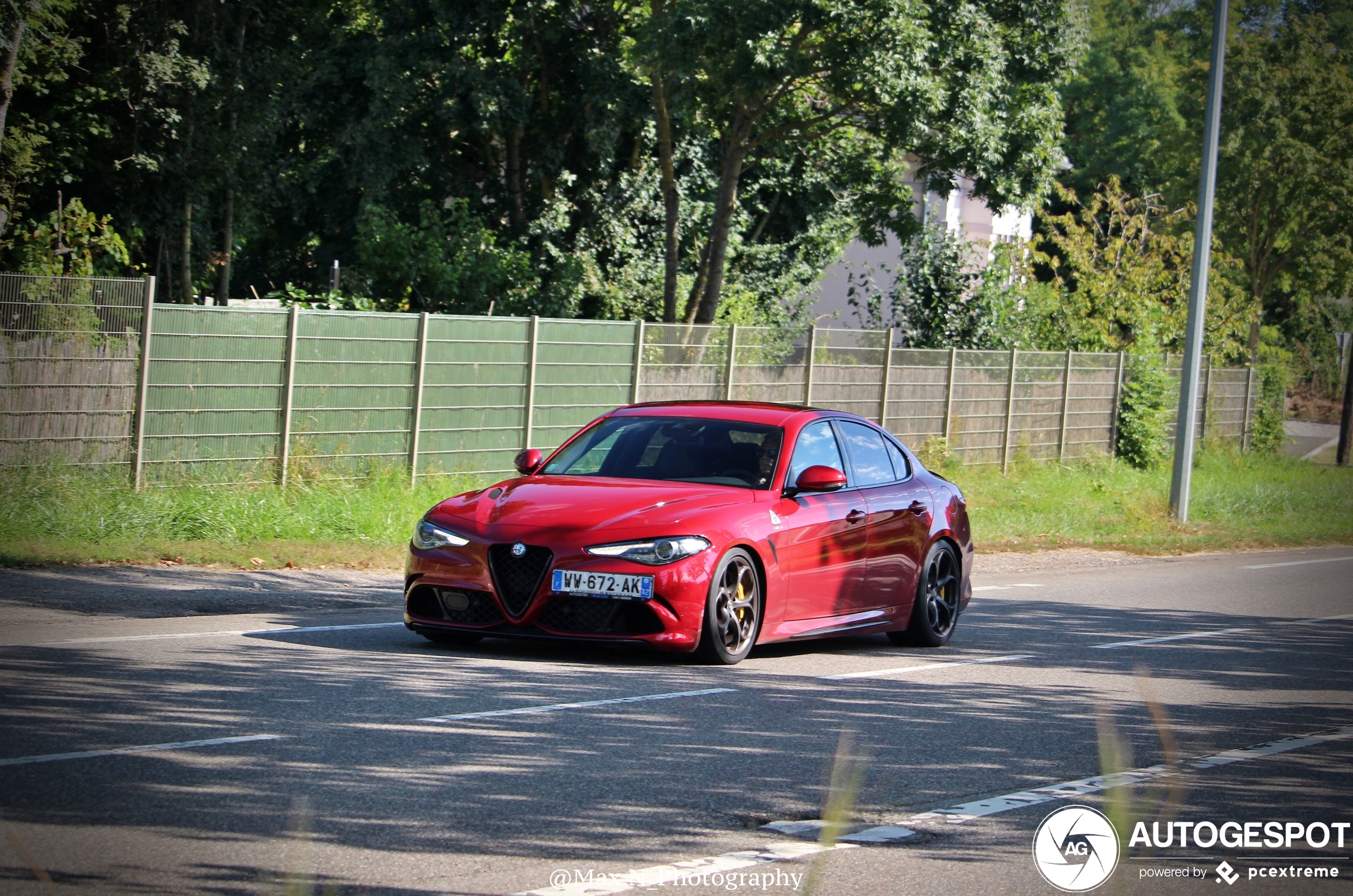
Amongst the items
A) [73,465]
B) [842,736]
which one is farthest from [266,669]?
[73,465]

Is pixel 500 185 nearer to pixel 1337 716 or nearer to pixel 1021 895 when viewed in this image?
pixel 1337 716

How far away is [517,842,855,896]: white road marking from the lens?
4.75 metres

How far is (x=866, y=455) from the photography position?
1088cm

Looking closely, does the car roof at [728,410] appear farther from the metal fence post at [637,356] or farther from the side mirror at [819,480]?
the metal fence post at [637,356]

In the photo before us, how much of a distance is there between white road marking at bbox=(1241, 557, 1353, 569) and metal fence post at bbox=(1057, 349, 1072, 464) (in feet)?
29.5

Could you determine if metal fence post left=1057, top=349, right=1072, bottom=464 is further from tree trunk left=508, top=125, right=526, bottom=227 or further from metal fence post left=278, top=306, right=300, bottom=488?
metal fence post left=278, top=306, right=300, bottom=488

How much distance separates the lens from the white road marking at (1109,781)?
609 centimetres

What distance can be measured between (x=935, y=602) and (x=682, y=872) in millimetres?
6262

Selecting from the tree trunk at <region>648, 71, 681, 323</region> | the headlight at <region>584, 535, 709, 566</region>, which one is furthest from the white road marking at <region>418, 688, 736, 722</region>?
the tree trunk at <region>648, 71, 681, 323</region>

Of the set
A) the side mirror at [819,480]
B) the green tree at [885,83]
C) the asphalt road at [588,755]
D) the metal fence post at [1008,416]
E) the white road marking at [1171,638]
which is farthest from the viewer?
the metal fence post at [1008,416]

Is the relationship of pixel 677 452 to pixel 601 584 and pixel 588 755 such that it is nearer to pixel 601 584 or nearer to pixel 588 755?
pixel 601 584

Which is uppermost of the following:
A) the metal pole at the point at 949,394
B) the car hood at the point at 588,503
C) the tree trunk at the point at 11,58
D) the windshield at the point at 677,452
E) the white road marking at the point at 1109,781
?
the tree trunk at the point at 11,58

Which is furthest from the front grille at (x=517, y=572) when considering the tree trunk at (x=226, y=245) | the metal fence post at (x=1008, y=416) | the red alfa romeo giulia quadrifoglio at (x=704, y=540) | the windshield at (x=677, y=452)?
the metal fence post at (x=1008, y=416)

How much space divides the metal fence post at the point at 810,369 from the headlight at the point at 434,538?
14425 millimetres
